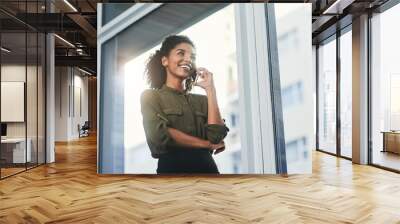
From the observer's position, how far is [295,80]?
21.0 feet

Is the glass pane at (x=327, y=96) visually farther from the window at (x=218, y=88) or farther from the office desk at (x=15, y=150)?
the office desk at (x=15, y=150)

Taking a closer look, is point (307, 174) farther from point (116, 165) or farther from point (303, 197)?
point (116, 165)

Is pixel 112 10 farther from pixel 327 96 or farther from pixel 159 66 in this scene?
pixel 327 96

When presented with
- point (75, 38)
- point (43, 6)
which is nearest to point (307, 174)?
point (43, 6)

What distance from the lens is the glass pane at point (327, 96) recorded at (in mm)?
10219

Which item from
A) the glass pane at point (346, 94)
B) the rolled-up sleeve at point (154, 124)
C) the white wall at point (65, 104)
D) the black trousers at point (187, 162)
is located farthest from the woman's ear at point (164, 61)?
the white wall at point (65, 104)

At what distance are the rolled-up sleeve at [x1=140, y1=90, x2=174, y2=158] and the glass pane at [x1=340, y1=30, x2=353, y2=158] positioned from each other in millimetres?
4853

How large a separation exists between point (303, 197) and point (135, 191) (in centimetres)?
232

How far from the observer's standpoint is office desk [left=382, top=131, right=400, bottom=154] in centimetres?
771

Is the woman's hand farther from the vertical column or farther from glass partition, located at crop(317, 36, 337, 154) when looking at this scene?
glass partition, located at crop(317, 36, 337, 154)

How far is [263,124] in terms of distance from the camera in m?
6.32

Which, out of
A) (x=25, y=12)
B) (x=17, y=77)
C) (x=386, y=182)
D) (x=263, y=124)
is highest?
(x=25, y=12)

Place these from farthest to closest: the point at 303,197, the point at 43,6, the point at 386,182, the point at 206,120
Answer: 1. the point at 43,6
2. the point at 206,120
3. the point at 386,182
4. the point at 303,197

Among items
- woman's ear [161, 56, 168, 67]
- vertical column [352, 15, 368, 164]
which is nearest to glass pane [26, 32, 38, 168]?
woman's ear [161, 56, 168, 67]
